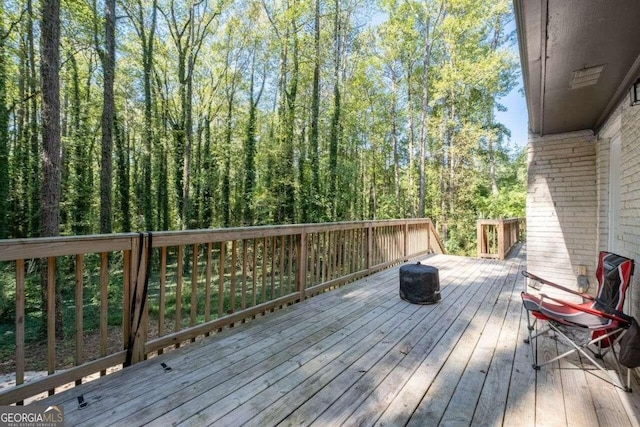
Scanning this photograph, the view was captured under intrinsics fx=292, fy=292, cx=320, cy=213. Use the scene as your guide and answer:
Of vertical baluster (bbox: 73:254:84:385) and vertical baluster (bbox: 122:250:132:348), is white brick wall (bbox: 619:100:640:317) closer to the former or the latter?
vertical baluster (bbox: 122:250:132:348)

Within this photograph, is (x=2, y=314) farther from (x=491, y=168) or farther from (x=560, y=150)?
(x=491, y=168)

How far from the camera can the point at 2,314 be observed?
21.7 feet

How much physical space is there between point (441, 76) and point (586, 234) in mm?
12126

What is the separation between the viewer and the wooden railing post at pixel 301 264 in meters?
3.66

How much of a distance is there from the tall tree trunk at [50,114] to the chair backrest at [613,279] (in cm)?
654

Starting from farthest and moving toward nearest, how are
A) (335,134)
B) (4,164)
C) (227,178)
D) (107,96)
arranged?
1. (227,178)
2. (335,134)
3. (4,164)
4. (107,96)

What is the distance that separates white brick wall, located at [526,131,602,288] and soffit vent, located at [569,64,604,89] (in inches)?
66.7

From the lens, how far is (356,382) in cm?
192

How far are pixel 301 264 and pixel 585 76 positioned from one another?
3.21 m

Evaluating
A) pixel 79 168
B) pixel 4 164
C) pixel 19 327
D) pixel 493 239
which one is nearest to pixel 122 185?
pixel 79 168

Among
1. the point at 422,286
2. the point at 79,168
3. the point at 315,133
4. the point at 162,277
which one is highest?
the point at 315,133

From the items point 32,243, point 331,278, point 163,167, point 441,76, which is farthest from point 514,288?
point 163,167

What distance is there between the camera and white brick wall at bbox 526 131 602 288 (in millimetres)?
3652

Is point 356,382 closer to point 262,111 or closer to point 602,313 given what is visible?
point 602,313
